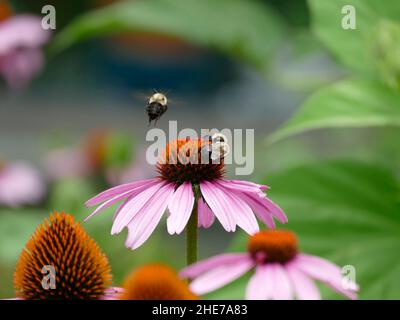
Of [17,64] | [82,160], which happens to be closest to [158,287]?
[17,64]

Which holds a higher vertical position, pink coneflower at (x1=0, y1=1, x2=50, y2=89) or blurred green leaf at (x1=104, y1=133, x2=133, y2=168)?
pink coneflower at (x1=0, y1=1, x2=50, y2=89)

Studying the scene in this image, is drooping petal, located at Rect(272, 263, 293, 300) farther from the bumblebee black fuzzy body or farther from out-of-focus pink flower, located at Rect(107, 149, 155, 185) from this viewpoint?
out-of-focus pink flower, located at Rect(107, 149, 155, 185)

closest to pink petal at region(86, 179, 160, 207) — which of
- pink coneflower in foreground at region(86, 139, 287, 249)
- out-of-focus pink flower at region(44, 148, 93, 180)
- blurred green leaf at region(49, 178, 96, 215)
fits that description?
pink coneflower in foreground at region(86, 139, 287, 249)

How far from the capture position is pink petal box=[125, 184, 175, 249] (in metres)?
0.23

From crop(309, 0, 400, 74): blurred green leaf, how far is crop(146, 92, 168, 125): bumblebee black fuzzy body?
7.4 inches

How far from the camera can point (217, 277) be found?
0.24m

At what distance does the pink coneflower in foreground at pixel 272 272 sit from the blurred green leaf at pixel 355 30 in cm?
29

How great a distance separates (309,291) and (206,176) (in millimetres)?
86

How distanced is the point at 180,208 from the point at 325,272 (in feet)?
0.17

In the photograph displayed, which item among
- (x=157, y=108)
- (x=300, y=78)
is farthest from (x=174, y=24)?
(x=157, y=108)

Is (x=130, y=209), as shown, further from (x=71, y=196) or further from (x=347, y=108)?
(x=71, y=196)

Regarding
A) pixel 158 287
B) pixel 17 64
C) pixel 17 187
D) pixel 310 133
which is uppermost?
pixel 310 133
